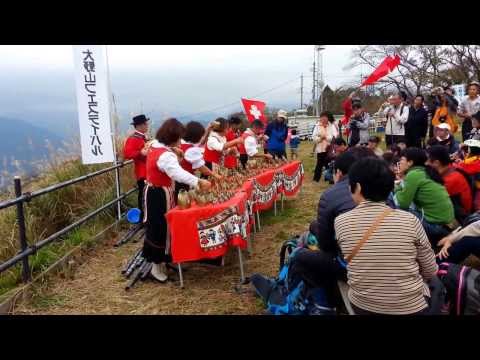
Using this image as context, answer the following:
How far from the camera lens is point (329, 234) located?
8.42 ft

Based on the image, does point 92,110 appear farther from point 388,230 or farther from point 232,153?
point 388,230

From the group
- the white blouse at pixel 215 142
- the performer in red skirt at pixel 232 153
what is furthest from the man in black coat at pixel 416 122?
the white blouse at pixel 215 142

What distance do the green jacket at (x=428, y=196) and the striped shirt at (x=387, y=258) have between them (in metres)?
1.44

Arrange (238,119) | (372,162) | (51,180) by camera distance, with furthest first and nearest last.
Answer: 1. (238,119)
2. (51,180)
3. (372,162)

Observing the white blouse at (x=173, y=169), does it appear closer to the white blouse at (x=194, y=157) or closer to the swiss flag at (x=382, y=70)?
the white blouse at (x=194, y=157)

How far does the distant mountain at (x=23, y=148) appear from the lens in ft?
18.7

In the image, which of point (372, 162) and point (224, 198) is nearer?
point (372, 162)

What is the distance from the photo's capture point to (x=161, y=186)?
3799 mm

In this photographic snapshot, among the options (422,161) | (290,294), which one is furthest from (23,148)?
(422,161)

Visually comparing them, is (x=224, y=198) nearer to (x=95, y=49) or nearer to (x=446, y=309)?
(x=446, y=309)

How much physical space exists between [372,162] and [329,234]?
2.17ft

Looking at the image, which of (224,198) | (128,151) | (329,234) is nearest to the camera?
(329,234)

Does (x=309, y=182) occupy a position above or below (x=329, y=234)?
below

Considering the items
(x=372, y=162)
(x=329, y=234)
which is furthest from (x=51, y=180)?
(x=372, y=162)
